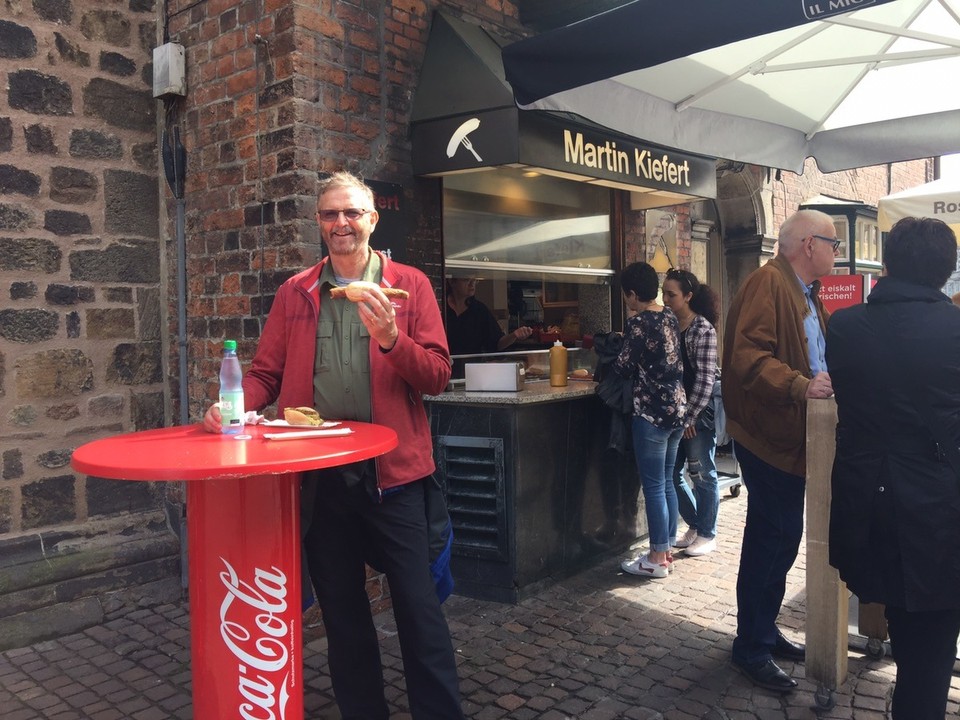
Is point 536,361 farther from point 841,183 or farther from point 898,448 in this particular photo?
point 841,183

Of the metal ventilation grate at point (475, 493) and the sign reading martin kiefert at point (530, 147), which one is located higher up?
the sign reading martin kiefert at point (530, 147)

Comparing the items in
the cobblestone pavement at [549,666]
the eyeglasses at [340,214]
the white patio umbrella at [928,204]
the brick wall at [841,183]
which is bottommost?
the cobblestone pavement at [549,666]

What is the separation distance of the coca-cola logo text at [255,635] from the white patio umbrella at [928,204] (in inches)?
187

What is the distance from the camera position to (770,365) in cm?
326

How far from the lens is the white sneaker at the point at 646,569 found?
16.1 ft

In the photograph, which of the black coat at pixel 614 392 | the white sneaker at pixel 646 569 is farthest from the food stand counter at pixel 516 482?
the white sneaker at pixel 646 569

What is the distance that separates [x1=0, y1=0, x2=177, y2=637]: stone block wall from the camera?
162 inches

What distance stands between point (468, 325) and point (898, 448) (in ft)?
10.9

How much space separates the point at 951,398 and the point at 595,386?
9.27 feet

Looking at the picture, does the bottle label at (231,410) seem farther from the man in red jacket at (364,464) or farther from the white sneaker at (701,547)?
the white sneaker at (701,547)

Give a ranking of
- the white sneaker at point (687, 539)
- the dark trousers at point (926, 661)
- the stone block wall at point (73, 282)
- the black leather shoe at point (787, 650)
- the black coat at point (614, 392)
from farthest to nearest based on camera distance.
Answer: the white sneaker at point (687, 539) < the black coat at point (614, 392) < the stone block wall at point (73, 282) < the black leather shoe at point (787, 650) < the dark trousers at point (926, 661)

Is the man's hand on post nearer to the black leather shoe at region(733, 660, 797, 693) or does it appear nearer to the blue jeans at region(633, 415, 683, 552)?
the black leather shoe at region(733, 660, 797, 693)

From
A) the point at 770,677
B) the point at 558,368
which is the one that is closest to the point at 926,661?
the point at 770,677

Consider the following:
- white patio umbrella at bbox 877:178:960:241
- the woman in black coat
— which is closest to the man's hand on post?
the woman in black coat
